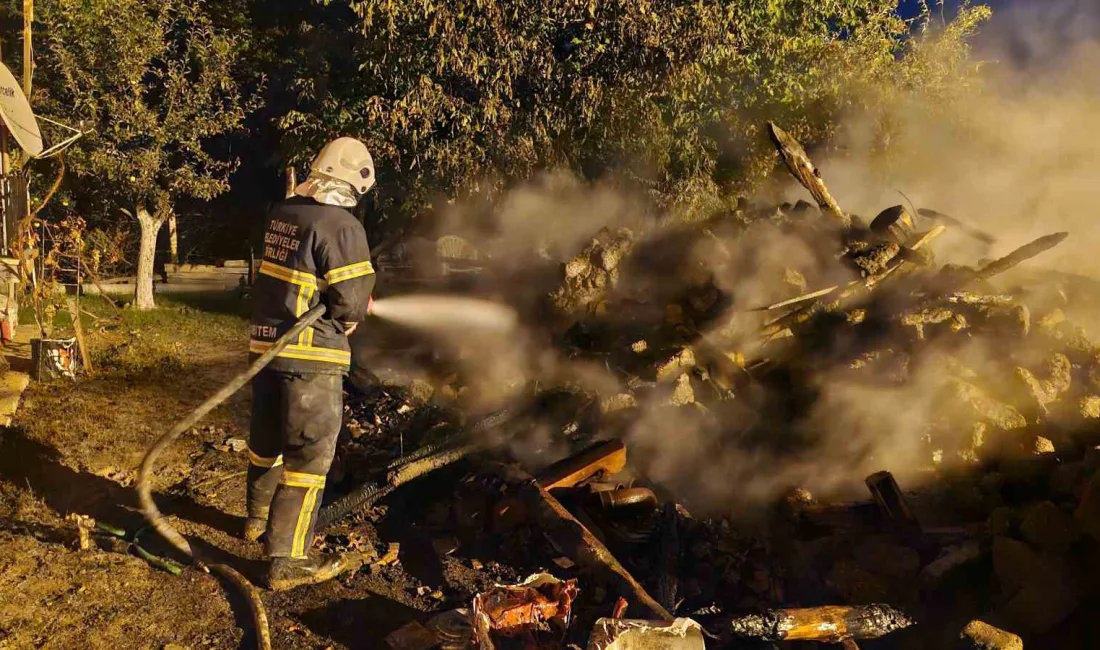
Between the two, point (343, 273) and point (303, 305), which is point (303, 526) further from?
point (343, 273)

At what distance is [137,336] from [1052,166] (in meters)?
12.2

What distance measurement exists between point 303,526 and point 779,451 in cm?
313

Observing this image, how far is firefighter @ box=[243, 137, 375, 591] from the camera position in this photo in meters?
3.49

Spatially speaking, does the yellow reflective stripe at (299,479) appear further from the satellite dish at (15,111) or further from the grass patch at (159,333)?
the satellite dish at (15,111)

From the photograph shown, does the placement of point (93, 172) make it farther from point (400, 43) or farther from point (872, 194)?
point (872, 194)

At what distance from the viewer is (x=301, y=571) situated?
3486mm

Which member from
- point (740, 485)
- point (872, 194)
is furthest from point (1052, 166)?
point (740, 485)

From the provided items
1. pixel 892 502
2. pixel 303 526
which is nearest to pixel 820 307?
pixel 892 502

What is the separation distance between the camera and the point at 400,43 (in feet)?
25.3

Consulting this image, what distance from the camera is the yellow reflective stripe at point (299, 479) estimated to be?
3.55 meters

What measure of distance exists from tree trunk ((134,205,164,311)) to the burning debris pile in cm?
781

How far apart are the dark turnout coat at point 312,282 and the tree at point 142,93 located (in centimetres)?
897

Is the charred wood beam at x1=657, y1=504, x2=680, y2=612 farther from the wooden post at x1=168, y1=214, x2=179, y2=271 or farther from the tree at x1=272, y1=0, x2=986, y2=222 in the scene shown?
the wooden post at x1=168, y1=214, x2=179, y2=271

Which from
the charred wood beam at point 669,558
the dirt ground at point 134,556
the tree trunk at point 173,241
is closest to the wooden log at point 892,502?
the charred wood beam at point 669,558
